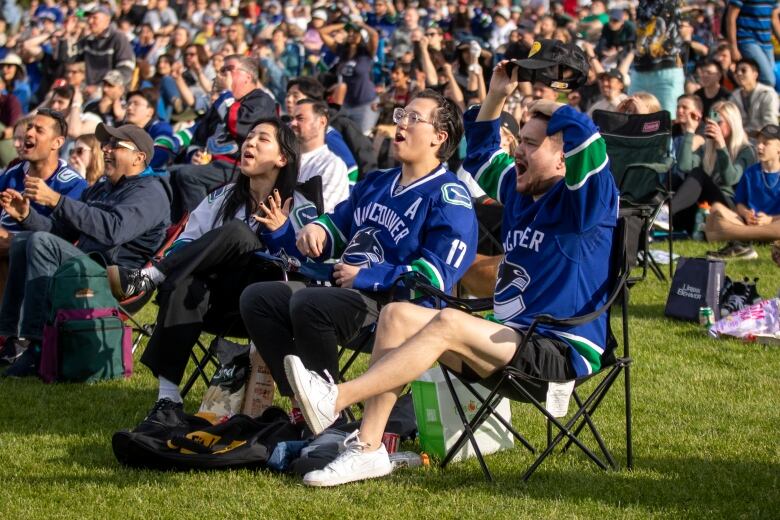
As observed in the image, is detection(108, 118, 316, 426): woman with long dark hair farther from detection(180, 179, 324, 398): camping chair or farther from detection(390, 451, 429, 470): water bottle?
detection(390, 451, 429, 470): water bottle

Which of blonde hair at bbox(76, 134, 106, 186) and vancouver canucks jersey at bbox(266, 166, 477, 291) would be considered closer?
vancouver canucks jersey at bbox(266, 166, 477, 291)

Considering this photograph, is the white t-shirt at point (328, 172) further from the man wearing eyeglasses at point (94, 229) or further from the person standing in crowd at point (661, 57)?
the person standing in crowd at point (661, 57)

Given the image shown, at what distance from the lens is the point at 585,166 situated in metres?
4.23

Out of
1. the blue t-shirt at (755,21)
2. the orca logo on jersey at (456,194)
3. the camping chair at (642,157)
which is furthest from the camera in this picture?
the blue t-shirt at (755,21)

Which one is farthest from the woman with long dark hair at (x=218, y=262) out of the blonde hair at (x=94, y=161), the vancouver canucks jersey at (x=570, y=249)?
the blonde hair at (x=94, y=161)

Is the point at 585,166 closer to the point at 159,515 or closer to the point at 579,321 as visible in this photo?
the point at 579,321

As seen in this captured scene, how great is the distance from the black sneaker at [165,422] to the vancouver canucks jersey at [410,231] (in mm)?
934

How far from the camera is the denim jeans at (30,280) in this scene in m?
6.54

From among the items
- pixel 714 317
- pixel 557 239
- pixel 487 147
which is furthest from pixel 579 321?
pixel 714 317

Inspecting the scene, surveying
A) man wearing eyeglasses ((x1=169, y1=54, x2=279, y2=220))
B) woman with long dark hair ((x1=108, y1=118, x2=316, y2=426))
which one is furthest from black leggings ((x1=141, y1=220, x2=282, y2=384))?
man wearing eyeglasses ((x1=169, y1=54, x2=279, y2=220))

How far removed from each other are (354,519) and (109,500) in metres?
0.90

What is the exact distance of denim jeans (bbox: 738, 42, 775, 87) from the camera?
1232cm

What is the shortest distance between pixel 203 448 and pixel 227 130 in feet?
16.6

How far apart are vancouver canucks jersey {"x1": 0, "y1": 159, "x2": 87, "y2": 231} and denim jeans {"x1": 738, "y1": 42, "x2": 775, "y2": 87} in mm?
7634
